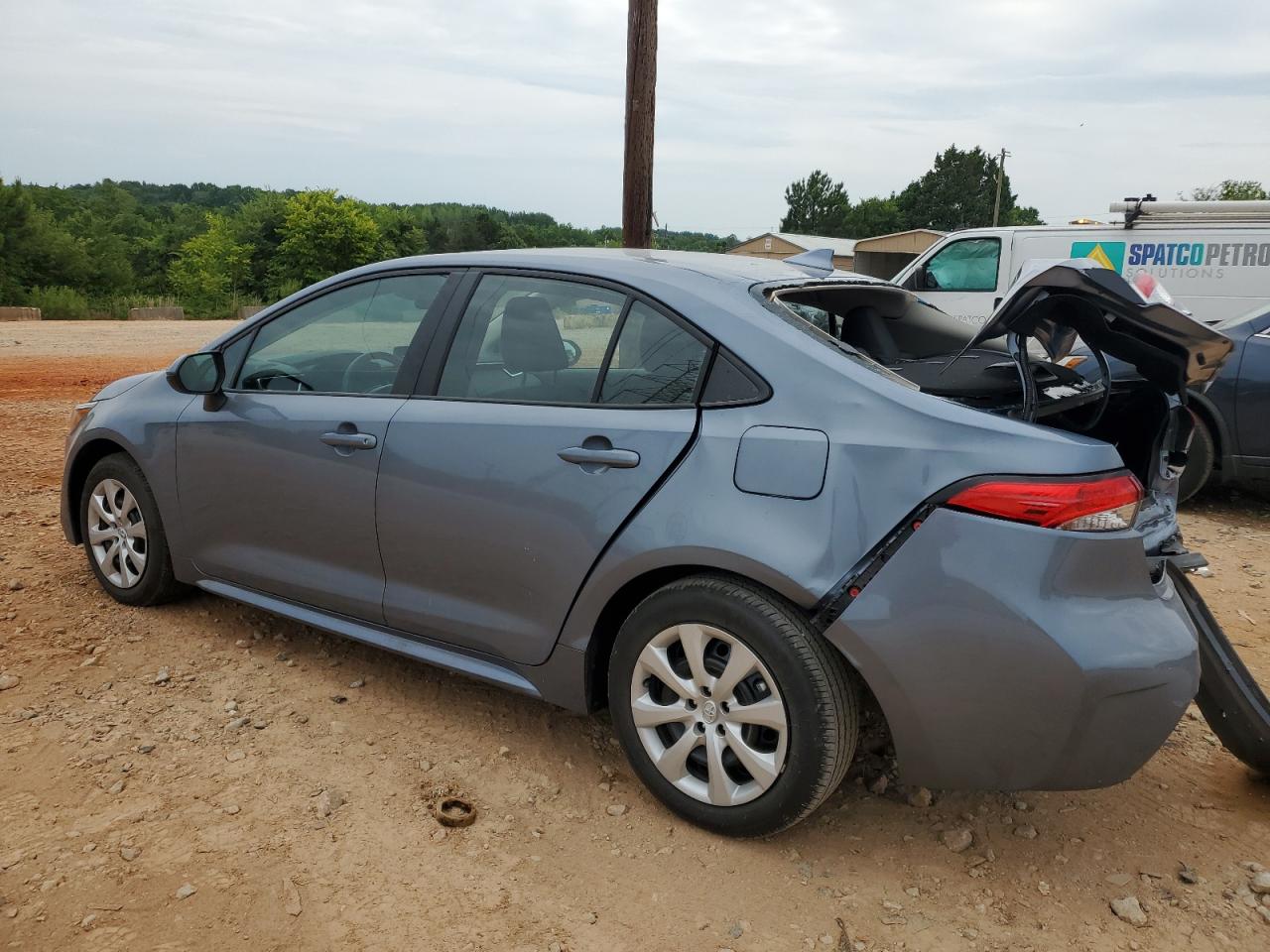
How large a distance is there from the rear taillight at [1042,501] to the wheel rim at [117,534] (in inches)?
132

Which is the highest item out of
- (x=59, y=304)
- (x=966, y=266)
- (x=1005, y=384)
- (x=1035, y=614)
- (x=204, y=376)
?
(x=966, y=266)

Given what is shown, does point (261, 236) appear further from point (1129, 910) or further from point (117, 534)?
point (1129, 910)

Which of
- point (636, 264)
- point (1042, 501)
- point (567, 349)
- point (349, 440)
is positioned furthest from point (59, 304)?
point (1042, 501)

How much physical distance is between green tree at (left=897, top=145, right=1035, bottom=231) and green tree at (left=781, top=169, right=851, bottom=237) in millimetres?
8338

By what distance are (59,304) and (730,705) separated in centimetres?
3494

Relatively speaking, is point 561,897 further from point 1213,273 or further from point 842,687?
point 1213,273

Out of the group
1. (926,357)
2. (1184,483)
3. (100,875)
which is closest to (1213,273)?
(1184,483)

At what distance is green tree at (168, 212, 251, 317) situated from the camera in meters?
64.1

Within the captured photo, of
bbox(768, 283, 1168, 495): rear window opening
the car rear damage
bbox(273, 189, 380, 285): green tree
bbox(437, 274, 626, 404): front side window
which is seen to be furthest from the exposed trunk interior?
bbox(273, 189, 380, 285): green tree

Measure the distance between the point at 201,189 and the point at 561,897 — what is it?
11814cm

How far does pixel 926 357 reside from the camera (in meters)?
3.75

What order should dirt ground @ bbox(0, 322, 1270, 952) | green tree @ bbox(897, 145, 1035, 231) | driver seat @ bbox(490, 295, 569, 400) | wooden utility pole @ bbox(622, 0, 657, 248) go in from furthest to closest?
green tree @ bbox(897, 145, 1035, 231) < wooden utility pole @ bbox(622, 0, 657, 248) < driver seat @ bbox(490, 295, 569, 400) < dirt ground @ bbox(0, 322, 1270, 952)

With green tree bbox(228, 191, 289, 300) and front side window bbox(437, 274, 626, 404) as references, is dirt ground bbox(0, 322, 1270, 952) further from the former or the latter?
green tree bbox(228, 191, 289, 300)

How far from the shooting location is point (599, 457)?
2818mm
